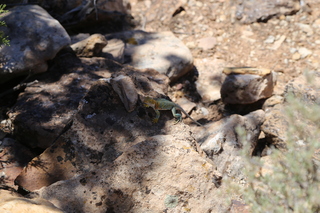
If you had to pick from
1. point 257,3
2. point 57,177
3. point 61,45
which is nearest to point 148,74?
point 61,45

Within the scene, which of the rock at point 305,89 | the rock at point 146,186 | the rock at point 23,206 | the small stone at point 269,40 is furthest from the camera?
the small stone at point 269,40

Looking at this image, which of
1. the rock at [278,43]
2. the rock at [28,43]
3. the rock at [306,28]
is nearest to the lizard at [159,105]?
the rock at [28,43]

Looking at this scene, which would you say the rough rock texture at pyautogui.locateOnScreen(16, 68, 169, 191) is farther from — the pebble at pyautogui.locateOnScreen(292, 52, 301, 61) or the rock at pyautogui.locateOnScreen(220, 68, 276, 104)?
the pebble at pyautogui.locateOnScreen(292, 52, 301, 61)

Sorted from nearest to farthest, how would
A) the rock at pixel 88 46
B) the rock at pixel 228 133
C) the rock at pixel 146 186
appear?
the rock at pixel 146 186
the rock at pixel 228 133
the rock at pixel 88 46

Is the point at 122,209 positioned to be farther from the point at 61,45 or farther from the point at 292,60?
the point at 292,60

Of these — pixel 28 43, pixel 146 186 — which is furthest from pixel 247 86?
pixel 28 43

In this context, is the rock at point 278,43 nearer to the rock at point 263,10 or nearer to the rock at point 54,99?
the rock at point 263,10

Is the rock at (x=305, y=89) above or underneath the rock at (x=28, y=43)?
underneath
